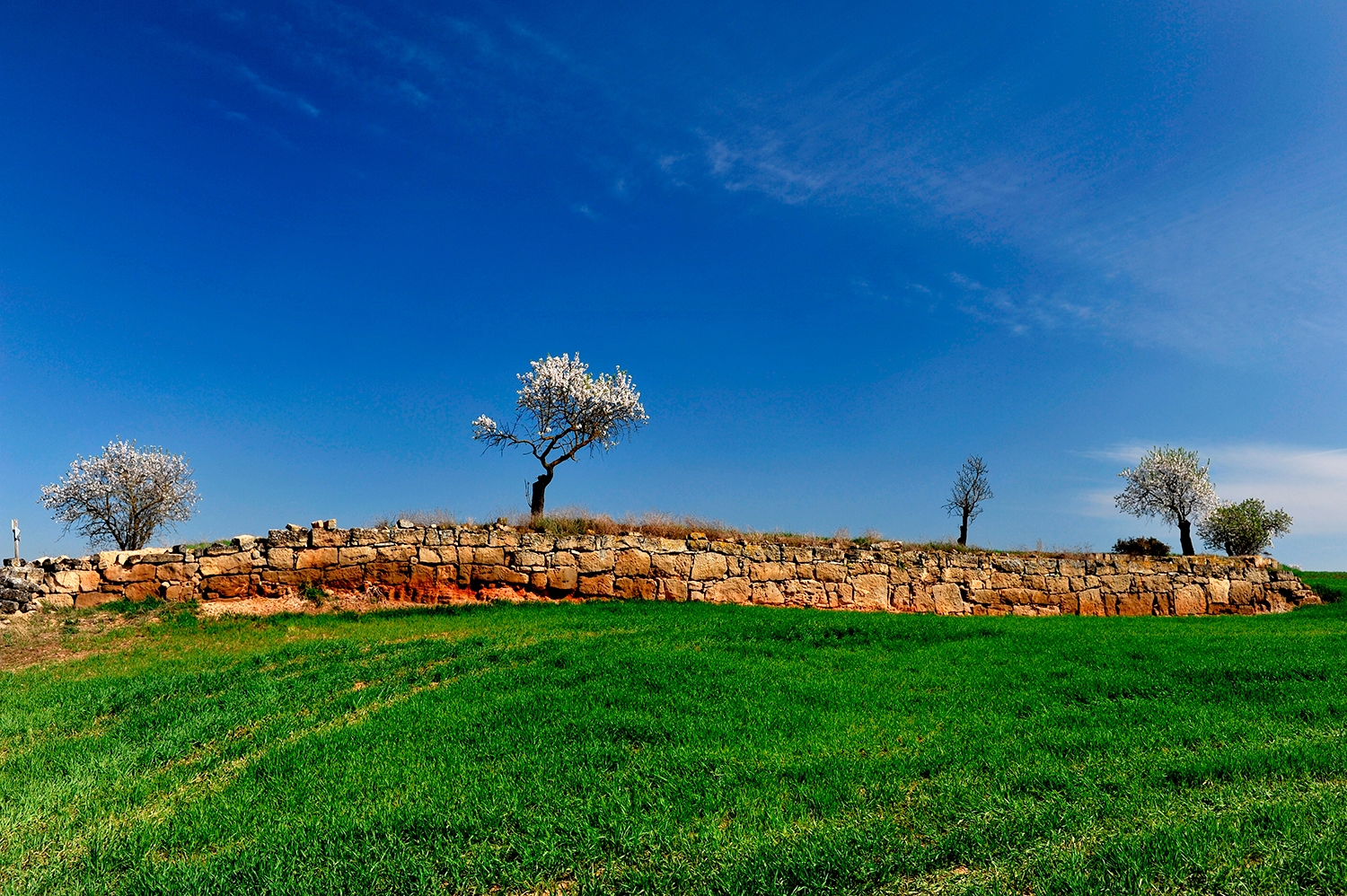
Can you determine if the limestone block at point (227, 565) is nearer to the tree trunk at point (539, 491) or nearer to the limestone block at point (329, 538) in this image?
the limestone block at point (329, 538)

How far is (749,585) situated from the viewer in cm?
1819

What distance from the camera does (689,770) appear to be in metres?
5.89

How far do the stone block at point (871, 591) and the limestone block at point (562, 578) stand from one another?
284 inches

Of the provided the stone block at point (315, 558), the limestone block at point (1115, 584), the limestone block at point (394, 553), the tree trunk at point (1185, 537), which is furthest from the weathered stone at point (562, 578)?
the tree trunk at point (1185, 537)

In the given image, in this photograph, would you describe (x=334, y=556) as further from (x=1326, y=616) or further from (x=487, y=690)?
→ (x=1326, y=616)

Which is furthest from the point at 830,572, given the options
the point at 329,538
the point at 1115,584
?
the point at 329,538

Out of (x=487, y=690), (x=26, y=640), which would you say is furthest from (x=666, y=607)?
(x=26, y=640)

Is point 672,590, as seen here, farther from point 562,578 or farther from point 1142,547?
point 1142,547

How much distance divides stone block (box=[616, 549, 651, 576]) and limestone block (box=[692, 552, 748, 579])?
123 cm

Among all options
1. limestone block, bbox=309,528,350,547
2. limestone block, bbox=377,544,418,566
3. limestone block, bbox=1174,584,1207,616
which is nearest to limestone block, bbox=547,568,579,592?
limestone block, bbox=377,544,418,566

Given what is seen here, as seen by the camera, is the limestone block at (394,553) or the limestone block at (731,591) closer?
the limestone block at (394,553)

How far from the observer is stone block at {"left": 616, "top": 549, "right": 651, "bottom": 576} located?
17.7 meters

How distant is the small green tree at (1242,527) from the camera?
39.2 meters

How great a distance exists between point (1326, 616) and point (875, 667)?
53.8ft
